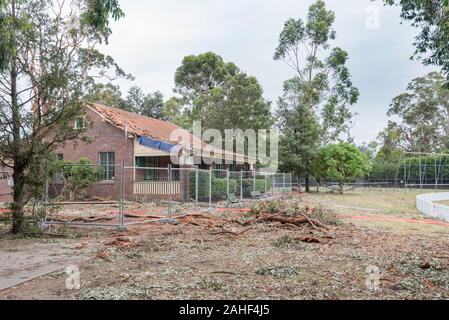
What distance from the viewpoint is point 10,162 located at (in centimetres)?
1119

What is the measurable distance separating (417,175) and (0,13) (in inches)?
1948

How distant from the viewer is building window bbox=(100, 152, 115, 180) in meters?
23.8

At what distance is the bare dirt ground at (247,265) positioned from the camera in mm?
5641

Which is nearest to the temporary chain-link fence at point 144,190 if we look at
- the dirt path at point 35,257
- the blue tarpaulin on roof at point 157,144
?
the blue tarpaulin on roof at point 157,144

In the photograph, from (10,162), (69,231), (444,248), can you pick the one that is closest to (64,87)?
(10,162)

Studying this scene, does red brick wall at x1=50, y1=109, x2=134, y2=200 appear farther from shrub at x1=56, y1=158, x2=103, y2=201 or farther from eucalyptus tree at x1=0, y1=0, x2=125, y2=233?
eucalyptus tree at x1=0, y1=0, x2=125, y2=233

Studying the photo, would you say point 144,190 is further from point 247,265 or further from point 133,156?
point 247,265

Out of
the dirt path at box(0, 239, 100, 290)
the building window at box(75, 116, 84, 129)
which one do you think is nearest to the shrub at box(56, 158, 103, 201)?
the building window at box(75, 116, 84, 129)

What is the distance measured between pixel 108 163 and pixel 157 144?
3.91m

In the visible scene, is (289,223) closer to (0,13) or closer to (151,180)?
(0,13)

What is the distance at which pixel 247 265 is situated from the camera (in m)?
7.29

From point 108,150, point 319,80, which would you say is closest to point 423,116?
point 319,80

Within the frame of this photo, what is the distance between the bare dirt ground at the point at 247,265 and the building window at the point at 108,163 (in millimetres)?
12460
